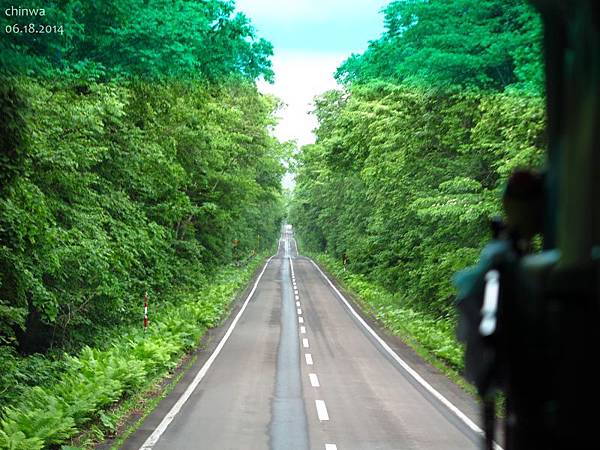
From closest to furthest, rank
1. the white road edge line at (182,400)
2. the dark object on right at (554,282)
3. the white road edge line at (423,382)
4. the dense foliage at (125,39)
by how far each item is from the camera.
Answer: the dark object on right at (554,282), the white road edge line at (182,400), the white road edge line at (423,382), the dense foliage at (125,39)

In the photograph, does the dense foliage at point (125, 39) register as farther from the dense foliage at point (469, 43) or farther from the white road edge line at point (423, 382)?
the white road edge line at point (423, 382)

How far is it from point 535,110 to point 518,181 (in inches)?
423

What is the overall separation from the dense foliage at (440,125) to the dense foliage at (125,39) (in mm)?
5639

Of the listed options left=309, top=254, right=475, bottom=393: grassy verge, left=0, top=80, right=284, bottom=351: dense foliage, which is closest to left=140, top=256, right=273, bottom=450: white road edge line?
left=0, top=80, right=284, bottom=351: dense foliage

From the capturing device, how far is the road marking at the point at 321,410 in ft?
39.9

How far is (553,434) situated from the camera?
1440mm

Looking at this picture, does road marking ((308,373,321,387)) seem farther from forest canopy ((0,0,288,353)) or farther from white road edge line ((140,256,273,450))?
forest canopy ((0,0,288,353))

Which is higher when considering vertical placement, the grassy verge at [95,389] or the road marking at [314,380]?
the grassy verge at [95,389]

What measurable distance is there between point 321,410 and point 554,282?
11.9m

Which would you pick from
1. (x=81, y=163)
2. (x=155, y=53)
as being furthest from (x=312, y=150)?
(x=81, y=163)

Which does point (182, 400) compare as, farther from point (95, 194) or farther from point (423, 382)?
point (95, 194)

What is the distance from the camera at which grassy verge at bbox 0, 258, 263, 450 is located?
32.0ft

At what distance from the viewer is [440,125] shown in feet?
65.6

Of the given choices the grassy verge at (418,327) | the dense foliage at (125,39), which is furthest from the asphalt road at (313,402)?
the dense foliage at (125,39)
